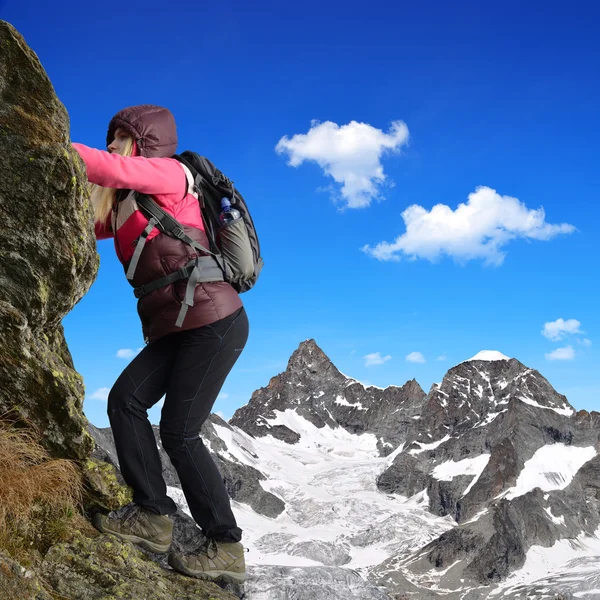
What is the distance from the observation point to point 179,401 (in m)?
6.37

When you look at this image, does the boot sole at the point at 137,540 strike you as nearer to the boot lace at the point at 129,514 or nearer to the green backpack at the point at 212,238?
the boot lace at the point at 129,514

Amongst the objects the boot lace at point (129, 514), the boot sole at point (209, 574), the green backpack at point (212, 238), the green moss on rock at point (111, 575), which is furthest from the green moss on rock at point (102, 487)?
the green backpack at point (212, 238)

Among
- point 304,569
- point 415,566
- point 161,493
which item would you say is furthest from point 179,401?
point 415,566

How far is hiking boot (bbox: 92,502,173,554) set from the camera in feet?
20.7

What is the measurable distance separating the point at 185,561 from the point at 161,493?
2.38ft

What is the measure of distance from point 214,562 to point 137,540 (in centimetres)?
86

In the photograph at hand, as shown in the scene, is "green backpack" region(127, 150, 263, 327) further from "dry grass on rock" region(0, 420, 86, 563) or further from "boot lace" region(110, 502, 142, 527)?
"boot lace" region(110, 502, 142, 527)

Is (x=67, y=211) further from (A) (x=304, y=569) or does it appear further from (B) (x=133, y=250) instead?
(A) (x=304, y=569)

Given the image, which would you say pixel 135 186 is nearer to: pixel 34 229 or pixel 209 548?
pixel 34 229

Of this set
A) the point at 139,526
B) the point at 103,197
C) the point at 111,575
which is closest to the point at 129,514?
the point at 139,526

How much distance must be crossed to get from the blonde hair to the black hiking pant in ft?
4.53

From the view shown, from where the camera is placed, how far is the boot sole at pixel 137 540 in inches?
247

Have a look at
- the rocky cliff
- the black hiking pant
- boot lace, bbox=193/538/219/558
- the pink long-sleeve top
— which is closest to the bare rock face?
the rocky cliff

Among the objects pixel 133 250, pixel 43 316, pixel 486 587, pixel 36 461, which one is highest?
pixel 133 250
